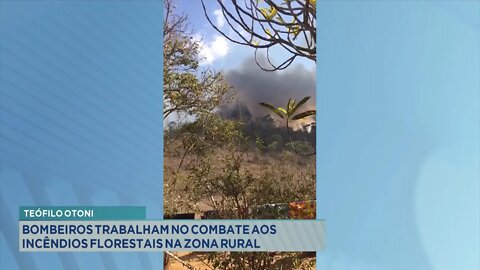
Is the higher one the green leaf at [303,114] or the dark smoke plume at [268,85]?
the dark smoke plume at [268,85]

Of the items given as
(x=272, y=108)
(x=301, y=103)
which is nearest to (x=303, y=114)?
(x=301, y=103)

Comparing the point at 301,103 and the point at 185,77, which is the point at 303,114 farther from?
the point at 185,77

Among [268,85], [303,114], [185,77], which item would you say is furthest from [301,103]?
[185,77]

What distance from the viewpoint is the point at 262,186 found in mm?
2654

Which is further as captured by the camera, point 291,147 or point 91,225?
point 291,147

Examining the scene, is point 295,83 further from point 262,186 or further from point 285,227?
point 285,227

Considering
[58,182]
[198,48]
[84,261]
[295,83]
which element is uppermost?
[198,48]

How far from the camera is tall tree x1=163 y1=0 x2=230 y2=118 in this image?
2561 mm

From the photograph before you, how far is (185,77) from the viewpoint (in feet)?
Answer: 8.59

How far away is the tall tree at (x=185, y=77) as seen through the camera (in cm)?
256

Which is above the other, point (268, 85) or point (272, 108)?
point (268, 85)

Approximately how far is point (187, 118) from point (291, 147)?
1.87 ft

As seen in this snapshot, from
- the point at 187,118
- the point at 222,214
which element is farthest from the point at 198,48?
the point at 222,214

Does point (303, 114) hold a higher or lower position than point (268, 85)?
lower
